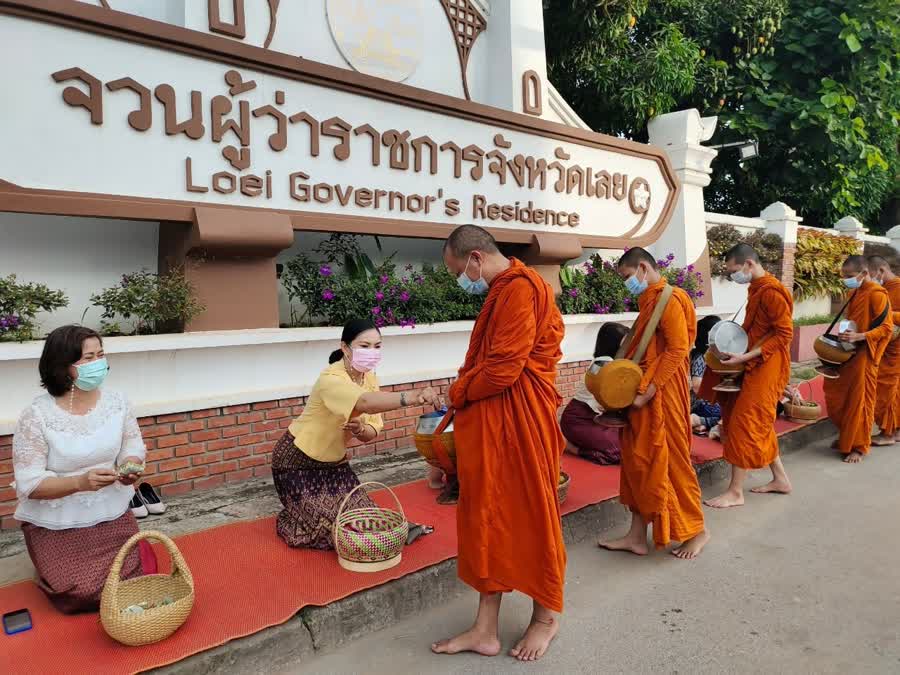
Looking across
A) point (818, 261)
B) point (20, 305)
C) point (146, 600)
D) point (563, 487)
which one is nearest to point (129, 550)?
point (146, 600)

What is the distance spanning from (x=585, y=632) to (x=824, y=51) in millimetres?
12510

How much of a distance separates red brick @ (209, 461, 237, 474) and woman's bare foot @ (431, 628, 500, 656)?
7.37 feet

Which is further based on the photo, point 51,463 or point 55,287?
point 55,287

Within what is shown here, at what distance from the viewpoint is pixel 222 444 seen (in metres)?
4.58

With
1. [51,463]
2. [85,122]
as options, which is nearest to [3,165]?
[85,122]

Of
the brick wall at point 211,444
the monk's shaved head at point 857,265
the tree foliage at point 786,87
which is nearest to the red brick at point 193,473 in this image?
the brick wall at point 211,444

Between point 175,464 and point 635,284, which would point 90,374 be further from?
point 635,284

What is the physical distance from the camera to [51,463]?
110 inches

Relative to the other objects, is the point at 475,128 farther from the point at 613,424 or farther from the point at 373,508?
the point at 373,508

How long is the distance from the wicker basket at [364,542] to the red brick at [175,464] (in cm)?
154

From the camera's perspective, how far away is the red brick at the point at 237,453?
4.61 meters

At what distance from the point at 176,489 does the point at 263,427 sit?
2.28 ft

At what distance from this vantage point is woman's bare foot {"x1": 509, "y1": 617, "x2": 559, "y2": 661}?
2.87 m

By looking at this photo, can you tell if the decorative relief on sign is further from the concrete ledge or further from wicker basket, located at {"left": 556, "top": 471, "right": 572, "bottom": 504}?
the concrete ledge
